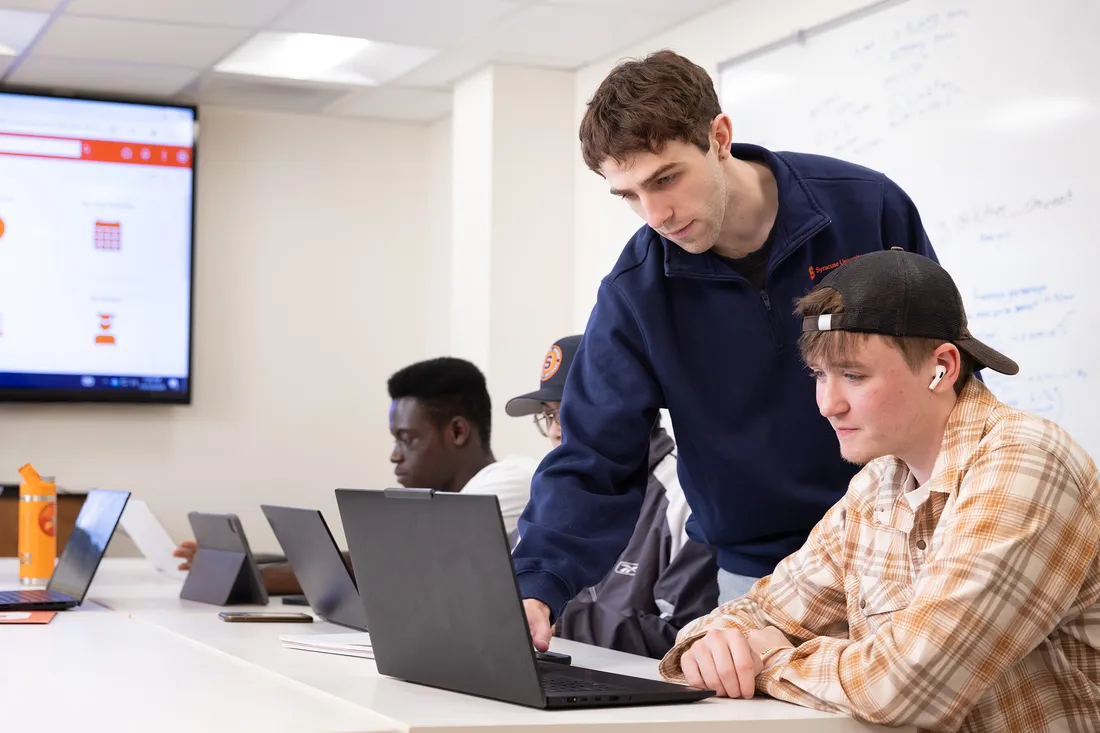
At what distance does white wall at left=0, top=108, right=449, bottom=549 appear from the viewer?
16.9 ft

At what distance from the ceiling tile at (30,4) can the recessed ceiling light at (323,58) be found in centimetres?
68

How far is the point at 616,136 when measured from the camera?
5.40 ft

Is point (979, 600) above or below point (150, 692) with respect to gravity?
above

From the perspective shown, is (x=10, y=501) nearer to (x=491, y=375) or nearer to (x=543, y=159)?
(x=491, y=375)

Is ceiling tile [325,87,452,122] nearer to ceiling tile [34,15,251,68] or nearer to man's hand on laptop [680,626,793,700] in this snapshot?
ceiling tile [34,15,251,68]

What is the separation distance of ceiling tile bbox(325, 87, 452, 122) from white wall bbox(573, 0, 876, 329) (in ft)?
2.41

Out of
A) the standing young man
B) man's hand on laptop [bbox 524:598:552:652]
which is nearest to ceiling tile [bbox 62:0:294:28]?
the standing young man

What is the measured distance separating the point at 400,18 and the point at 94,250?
5.40 feet

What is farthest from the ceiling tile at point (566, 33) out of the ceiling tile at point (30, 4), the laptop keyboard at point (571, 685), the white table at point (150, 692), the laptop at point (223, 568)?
the laptop keyboard at point (571, 685)

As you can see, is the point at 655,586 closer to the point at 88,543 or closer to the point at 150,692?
the point at 88,543

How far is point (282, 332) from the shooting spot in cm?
543

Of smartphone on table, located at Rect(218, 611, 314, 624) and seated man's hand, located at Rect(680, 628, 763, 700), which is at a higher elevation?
seated man's hand, located at Rect(680, 628, 763, 700)

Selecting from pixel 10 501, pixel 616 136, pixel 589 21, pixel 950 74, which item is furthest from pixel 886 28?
pixel 10 501

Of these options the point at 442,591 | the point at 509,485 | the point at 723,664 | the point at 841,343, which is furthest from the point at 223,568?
the point at 841,343
